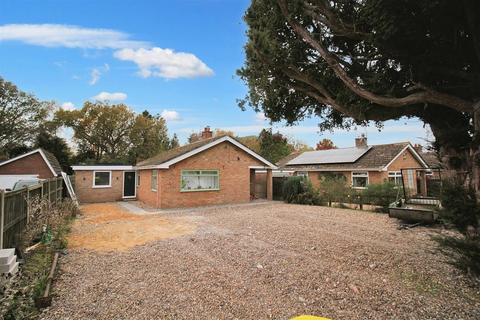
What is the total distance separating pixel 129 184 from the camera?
23047mm

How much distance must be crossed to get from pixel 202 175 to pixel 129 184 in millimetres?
8383

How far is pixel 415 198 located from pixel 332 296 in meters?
11.2

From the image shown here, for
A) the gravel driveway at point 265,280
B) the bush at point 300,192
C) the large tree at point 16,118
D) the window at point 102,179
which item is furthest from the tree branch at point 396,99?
the large tree at point 16,118

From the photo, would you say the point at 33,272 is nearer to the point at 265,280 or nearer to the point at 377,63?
the point at 265,280

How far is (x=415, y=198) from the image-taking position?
44.2 ft

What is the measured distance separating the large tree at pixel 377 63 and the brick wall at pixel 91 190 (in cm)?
1753

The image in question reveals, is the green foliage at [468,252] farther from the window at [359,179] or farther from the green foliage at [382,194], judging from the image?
the window at [359,179]

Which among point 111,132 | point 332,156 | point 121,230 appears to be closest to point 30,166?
point 121,230

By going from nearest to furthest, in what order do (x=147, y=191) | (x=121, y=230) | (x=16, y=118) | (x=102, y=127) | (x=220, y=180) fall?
1. (x=121, y=230)
2. (x=220, y=180)
3. (x=147, y=191)
4. (x=16, y=118)
5. (x=102, y=127)

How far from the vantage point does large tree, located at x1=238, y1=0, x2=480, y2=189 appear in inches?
190

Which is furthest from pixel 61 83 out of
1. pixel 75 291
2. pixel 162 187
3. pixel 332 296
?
pixel 332 296

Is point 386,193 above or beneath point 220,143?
beneath

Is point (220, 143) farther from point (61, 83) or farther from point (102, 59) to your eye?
point (61, 83)

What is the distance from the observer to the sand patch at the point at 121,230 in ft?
28.7
